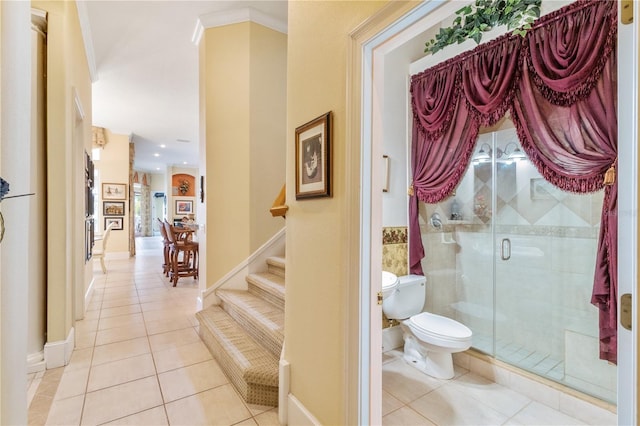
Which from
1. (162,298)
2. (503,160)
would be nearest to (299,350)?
(503,160)

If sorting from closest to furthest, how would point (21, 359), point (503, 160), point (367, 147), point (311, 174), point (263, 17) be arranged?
point (21, 359) → point (367, 147) → point (311, 174) → point (503, 160) → point (263, 17)

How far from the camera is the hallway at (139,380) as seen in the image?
1.79 metres

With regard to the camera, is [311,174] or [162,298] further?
[162,298]

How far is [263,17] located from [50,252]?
3066 millimetres

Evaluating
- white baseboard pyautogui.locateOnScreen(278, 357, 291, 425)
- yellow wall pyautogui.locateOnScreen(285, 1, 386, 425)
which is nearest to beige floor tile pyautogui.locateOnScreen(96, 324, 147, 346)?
white baseboard pyautogui.locateOnScreen(278, 357, 291, 425)

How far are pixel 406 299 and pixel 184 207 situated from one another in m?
11.9

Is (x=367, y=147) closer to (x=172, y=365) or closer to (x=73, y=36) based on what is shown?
(x=172, y=365)

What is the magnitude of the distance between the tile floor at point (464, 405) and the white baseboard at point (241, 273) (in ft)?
5.64

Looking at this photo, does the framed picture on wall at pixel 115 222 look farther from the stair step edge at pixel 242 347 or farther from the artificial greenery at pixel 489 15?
the artificial greenery at pixel 489 15

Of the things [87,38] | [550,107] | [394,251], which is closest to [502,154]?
[550,107]

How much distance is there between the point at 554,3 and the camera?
1.97m

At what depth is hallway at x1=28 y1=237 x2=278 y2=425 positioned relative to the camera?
1.79 meters

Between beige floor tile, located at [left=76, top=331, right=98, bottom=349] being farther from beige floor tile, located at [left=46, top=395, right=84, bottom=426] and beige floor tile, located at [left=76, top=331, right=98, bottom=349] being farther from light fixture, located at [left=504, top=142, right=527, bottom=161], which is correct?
light fixture, located at [left=504, top=142, right=527, bottom=161]

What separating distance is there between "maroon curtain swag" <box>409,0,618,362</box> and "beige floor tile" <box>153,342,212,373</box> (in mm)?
2123
